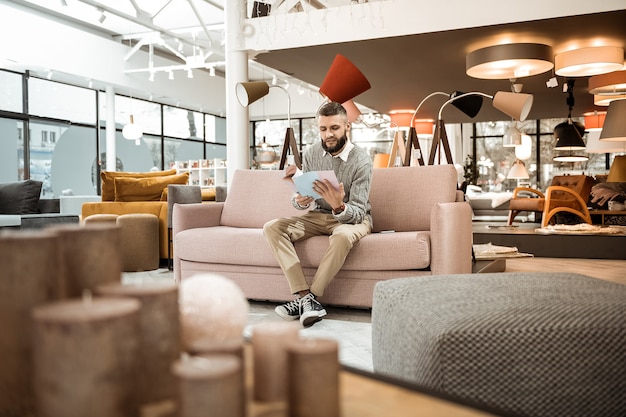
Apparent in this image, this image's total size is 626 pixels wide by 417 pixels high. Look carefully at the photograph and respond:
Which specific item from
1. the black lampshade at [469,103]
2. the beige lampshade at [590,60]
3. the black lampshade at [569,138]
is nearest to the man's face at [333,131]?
the black lampshade at [469,103]

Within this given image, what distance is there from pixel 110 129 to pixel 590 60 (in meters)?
8.85

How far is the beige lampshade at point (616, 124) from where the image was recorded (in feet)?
18.5

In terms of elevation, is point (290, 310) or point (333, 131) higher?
point (333, 131)

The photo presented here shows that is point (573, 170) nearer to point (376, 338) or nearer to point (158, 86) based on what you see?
point (158, 86)

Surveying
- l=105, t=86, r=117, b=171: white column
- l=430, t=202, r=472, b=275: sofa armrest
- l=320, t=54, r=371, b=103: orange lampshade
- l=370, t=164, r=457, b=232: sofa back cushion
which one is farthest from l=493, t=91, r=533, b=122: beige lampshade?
l=105, t=86, r=117, b=171: white column

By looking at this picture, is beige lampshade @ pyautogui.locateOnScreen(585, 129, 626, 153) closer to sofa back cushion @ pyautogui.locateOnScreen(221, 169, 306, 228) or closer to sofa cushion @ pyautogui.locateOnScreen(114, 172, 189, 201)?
sofa back cushion @ pyautogui.locateOnScreen(221, 169, 306, 228)

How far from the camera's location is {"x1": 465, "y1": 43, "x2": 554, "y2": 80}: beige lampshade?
5.96 metres

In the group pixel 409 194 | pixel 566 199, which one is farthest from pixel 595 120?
pixel 409 194

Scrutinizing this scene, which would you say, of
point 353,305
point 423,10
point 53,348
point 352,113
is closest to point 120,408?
point 53,348

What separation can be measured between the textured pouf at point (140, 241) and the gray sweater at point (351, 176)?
6.85ft

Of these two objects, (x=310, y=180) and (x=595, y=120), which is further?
(x=595, y=120)

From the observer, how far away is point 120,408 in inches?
24.9

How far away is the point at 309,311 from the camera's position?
298 centimetres

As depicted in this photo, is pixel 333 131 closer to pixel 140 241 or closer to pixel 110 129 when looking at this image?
pixel 140 241
